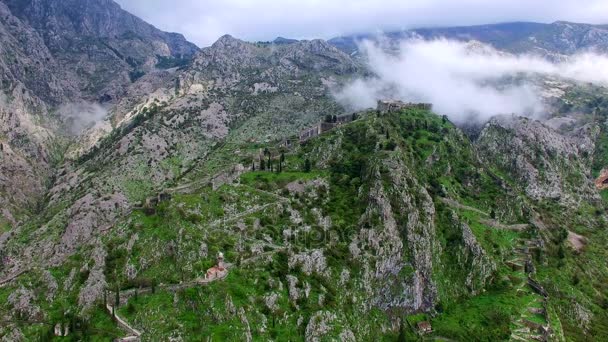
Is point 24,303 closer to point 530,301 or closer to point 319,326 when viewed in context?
point 319,326

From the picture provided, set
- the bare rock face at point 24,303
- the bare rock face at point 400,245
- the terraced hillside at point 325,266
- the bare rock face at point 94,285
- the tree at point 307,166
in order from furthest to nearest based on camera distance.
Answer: the tree at point 307,166, the bare rock face at point 400,245, the bare rock face at point 24,303, the bare rock face at point 94,285, the terraced hillside at point 325,266

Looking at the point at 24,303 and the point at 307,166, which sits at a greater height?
the point at 307,166

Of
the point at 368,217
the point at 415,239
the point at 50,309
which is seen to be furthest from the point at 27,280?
the point at 415,239

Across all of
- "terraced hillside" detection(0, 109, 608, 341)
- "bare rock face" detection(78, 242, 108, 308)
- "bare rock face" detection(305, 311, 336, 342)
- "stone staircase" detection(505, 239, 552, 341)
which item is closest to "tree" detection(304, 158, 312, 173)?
"terraced hillside" detection(0, 109, 608, 341)

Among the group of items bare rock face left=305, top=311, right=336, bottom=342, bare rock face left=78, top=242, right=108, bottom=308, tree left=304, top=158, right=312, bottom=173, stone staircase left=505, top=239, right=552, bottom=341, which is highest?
tree left=304, top=158, right=312, bottom=173

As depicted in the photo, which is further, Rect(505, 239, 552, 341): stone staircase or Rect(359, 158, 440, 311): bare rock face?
Rect(359, 158, 440, 311): bare rock face

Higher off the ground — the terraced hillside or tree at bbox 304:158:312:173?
tree at bbox 304:158:312:173

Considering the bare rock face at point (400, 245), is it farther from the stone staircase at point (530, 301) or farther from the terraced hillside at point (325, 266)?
the stone staircase at point (530, 301)

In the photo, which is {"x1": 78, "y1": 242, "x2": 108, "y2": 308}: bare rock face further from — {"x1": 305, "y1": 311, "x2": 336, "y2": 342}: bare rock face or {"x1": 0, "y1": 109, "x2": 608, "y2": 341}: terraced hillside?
{"x1": 305, "y1": 311, "x2": 336, "y2": 342}: bare rock face

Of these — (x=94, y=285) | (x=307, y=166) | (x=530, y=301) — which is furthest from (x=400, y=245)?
(x=94, y=285)

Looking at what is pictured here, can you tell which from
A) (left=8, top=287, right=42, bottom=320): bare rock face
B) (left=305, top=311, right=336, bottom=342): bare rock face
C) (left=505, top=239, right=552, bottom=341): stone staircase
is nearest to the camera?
(left=305, top=311, right=336, bottom=342): bare rock face

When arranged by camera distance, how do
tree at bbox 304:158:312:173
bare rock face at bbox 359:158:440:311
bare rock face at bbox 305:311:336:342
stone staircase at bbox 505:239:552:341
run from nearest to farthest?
1. bare rock face at bbox 305:311:336:342
2. stone staircase at bbox 505:239:552:341
3. bare rock face at bbox 359:158:440:311
4. tree at bbox 304:158:312:173

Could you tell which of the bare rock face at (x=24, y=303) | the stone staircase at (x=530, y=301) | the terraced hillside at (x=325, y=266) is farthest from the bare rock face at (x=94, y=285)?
the stone staircase at (x=530, y=301)
